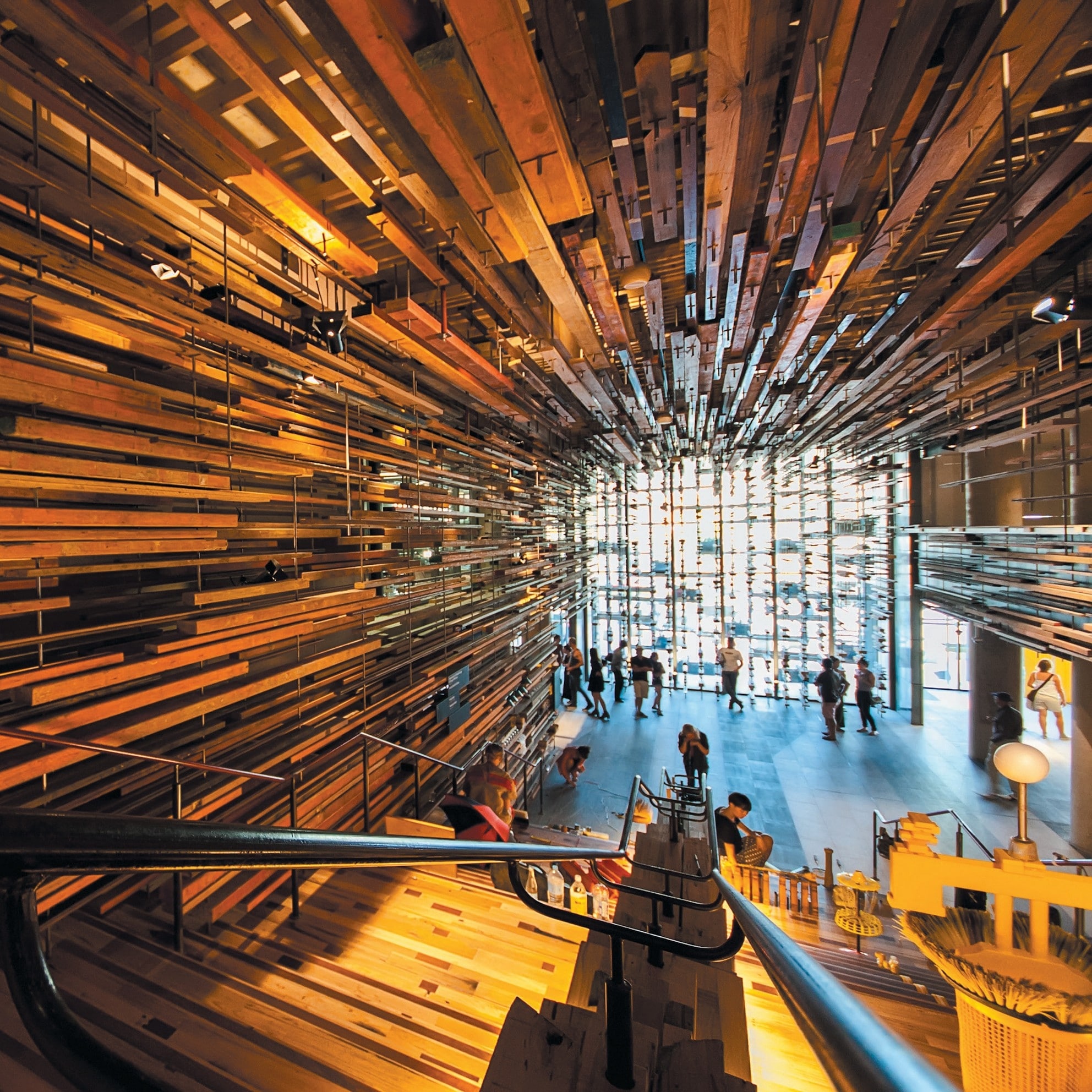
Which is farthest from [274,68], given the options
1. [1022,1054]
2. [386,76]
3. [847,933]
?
[847,933]

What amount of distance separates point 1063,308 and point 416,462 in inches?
178

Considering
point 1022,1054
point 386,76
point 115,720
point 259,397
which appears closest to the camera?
point 386,76

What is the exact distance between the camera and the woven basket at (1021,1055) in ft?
6.28

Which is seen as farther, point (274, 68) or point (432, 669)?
point (432, 669)

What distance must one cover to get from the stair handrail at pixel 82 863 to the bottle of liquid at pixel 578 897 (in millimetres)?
3147

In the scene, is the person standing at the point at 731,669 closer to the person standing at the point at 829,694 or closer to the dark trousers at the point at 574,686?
the person standing at the point at 829,694

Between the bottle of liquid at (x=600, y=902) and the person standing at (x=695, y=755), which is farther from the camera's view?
the person standing at (x=695, y=755)

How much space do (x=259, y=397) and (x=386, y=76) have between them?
1989mm

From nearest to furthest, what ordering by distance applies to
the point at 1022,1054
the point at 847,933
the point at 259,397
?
the point at 1022,1054 → the point at 259,397 → the point at 847,933

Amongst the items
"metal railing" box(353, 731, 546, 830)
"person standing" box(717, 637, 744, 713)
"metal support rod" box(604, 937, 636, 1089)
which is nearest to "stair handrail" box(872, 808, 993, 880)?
"metal railing" box(353, 731, 546, 830)

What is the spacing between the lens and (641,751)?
30.3 ft

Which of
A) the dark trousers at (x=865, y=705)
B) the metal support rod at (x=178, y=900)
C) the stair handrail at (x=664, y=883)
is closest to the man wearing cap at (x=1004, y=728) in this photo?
the dark trousers at (x=865, y=705)

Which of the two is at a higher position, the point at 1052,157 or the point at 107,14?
the point at 107,14

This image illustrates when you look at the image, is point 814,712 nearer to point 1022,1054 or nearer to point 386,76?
point 1022,1054
